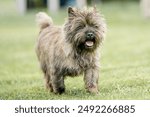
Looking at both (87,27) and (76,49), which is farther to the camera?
(76,49)

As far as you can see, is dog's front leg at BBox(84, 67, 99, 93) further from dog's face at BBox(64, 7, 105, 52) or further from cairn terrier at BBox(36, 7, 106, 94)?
dog's face at BBox(64, 7, 105, 52)

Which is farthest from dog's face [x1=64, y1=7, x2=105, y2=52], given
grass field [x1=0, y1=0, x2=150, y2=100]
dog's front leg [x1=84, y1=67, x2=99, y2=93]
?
grass field [x1=0, y1=0, x2=150, y2=100]

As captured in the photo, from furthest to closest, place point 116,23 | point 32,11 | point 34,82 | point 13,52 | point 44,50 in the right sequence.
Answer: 1. point 32,11
2. point 116,23
3. point 13,52
4. point 34,82
5. point 44,50

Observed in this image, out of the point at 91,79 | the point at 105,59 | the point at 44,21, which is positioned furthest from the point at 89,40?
the point at 105,59

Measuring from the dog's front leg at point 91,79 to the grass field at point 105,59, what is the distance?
0.15 m

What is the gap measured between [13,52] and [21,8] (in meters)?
13.5

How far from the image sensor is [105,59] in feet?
60.5

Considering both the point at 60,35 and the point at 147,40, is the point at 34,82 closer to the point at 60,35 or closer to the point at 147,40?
the point at 60,35

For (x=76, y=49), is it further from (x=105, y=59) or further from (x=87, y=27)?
(x=105, y=59)

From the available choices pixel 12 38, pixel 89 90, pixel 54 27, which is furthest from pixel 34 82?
pixel 12 38

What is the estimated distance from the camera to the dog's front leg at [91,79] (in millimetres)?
11477

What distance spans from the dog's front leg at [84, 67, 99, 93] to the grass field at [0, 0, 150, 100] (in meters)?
0.15

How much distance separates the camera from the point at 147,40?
2212cm

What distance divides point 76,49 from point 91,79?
0.56m
